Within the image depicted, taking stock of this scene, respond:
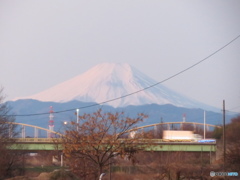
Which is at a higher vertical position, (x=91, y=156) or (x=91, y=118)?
(x=91, y=118)

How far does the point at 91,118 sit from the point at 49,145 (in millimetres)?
55302

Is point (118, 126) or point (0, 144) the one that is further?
point (0, 144)

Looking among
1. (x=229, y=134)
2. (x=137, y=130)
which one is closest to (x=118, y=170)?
(x=137, y=130)

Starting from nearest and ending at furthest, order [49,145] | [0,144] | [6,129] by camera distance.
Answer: [0,144], [6,129], [49,145]

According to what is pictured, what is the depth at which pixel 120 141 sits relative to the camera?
42875mm

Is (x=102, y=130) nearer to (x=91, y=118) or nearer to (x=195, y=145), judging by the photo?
(x=91, y=118)

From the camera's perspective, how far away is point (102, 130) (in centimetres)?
4306

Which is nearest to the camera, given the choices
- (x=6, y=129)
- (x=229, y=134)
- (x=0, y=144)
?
(x=0, y=144)

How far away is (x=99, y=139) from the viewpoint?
1667 inches

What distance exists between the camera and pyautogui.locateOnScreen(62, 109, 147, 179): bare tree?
1656 inches

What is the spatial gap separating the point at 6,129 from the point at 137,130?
22.1 meters

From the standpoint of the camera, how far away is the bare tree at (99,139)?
42.1 meters

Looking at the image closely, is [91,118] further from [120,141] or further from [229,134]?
[229,134]

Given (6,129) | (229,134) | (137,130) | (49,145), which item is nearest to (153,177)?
(137,130)
